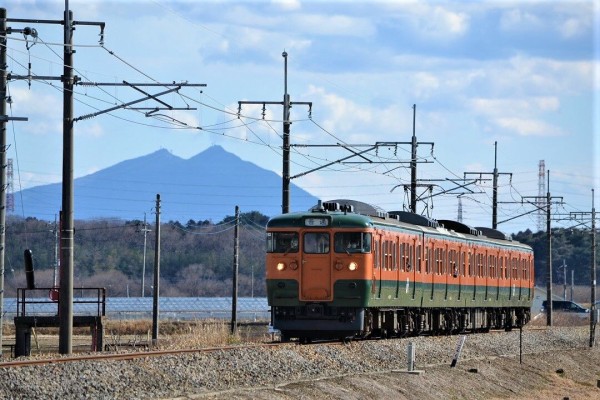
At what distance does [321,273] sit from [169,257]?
452ft

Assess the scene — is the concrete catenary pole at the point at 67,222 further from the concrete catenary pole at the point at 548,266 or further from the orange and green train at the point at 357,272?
the concrete catenary pole at the point at 548,266

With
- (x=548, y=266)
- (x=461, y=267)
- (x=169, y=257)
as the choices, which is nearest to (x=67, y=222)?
(x=461, y=267)

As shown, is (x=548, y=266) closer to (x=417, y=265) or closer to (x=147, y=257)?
(x=417, y=265)

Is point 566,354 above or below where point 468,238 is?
below

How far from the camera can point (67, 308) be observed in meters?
29.3

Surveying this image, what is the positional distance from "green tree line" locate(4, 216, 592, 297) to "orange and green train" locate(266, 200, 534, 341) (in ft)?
358

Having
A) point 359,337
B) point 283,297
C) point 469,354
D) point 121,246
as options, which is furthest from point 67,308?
point 121,246

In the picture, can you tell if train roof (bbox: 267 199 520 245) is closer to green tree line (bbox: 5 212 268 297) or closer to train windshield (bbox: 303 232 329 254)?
train windshield (bbox: 303 232 329 254)

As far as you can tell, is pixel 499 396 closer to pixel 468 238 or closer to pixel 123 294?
pixel 468 238

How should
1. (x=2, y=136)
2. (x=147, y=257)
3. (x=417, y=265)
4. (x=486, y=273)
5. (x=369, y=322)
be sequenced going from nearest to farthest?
(x=2, y=136)
(x=369, y=322)
(x=417, y=265)
(x=486, y=273)
(x=147, y=257)

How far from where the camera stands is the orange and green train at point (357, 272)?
33844mm

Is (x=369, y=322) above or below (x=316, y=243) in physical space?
below

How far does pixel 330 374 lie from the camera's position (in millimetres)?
28750

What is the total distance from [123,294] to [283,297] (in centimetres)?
13355
